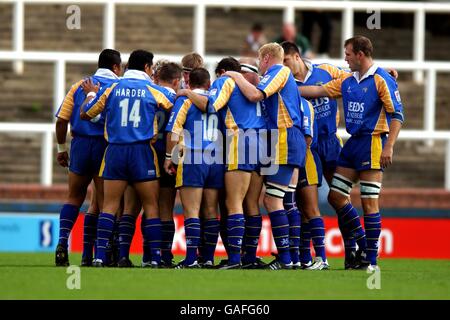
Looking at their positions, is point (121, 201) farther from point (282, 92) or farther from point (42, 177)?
point (42, 177)

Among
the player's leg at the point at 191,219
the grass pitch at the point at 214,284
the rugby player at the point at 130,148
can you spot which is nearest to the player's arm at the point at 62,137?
the rugby player at the point at 130,148

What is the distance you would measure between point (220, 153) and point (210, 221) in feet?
2.24

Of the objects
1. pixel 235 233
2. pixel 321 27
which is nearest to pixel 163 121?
pixel 235 233

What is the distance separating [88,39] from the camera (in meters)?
24.8

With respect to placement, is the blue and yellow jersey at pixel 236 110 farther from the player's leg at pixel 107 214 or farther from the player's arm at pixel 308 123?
the player's leg at pixel 107 214

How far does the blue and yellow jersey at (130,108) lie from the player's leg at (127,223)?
0.75 m

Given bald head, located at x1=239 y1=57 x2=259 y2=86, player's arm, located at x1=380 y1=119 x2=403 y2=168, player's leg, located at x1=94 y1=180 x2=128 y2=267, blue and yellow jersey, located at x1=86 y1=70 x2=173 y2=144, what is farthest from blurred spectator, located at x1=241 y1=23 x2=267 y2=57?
player's leg, located at x1=94 y1=180 x2=128 y2=267

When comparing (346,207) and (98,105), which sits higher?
(98,105)

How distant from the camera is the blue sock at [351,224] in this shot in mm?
14250

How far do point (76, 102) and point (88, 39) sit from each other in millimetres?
10750

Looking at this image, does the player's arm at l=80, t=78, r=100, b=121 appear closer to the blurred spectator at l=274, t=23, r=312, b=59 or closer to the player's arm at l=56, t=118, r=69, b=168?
the player's arm at l=56, t=118, r=69, b=168

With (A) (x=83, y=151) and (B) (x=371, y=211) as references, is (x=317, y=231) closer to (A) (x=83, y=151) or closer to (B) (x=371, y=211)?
(B) (x=371, y=211)

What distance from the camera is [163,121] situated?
13961mm
